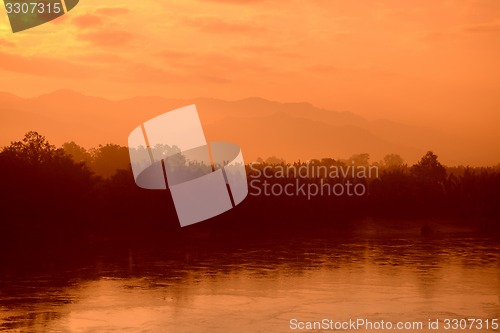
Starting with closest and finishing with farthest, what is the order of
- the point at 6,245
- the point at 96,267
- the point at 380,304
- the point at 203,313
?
the point at 203,313 < the point at 380,304 < the point at 96,267 < the point at 6,245

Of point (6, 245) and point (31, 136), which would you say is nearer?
point (6, 245)

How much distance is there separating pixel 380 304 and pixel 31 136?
122 ft

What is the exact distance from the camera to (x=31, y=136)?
60.3 m

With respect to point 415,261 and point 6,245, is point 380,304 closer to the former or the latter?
point 415,261

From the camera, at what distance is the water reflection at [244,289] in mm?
27656

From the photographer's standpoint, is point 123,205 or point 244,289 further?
point 123,205

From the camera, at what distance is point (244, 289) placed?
33938 millimetres

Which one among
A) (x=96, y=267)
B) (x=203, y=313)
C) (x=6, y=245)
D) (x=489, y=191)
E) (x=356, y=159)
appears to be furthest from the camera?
(x=356, y=159)

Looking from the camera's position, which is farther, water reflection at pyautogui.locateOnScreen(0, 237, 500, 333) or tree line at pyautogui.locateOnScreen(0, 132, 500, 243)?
tree line at pyautogui.locateOnScreen(0, 132, 500, 243)

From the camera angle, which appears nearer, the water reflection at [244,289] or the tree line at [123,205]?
the water reflection at [244,289]

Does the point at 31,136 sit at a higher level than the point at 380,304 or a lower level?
higher

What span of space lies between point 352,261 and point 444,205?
1626 inches

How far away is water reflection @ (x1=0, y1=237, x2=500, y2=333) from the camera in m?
27.7

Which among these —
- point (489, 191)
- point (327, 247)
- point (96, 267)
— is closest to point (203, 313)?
point (96, 267)
